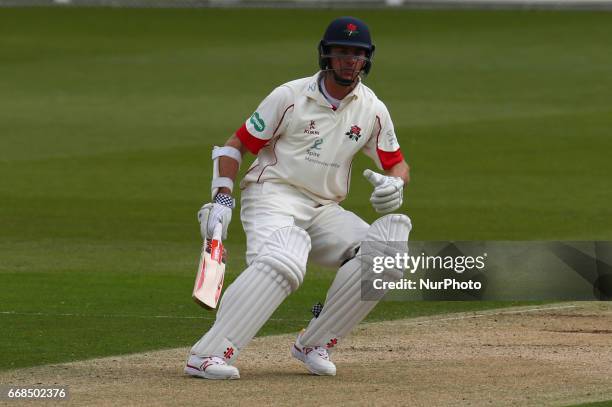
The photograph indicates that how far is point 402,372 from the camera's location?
748cm

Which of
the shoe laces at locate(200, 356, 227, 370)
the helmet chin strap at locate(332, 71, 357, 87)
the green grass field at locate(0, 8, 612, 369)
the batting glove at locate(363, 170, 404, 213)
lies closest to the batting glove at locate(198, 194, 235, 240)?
the shoe laces at locate(200, 356, 227, 370)

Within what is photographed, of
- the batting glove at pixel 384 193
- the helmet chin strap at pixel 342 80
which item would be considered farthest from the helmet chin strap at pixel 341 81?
the batting glove at pixel 384 193

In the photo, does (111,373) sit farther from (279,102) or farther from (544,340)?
(544,340)

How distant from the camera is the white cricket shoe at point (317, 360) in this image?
7.43 m

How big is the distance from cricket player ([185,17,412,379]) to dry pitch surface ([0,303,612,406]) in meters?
0.37

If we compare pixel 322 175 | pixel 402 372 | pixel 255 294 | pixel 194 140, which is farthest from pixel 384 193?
pixel 194 140

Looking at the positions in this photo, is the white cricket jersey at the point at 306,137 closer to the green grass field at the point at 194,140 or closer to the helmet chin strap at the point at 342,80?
the helmet chin strap at the point at 342,80

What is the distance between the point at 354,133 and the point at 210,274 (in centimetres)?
102

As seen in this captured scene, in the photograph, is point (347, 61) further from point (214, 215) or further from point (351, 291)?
point (351, 291)

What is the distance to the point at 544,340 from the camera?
28.1 feet

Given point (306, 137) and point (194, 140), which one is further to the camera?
point (194, 140)

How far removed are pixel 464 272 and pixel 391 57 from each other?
17.9m

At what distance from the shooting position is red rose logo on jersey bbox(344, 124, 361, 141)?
7566mm

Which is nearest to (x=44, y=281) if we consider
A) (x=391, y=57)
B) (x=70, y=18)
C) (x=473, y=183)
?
(x=473, y=183)
